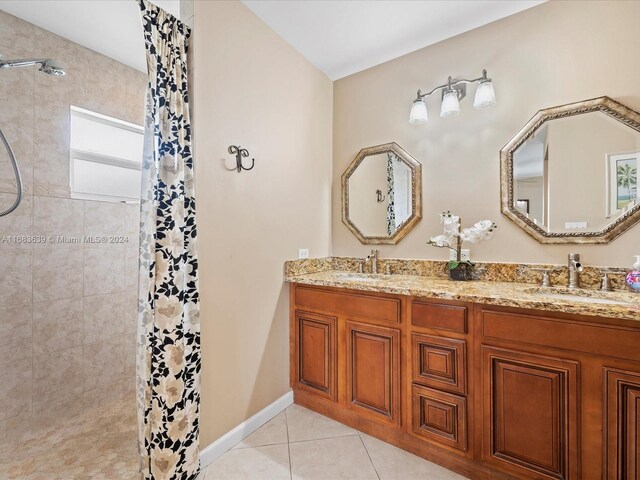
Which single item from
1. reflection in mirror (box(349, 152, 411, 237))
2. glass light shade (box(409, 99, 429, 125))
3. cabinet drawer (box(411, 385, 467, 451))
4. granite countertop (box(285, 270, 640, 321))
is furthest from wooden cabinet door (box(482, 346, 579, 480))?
glass light shade (box(409, 99, 429, 125))

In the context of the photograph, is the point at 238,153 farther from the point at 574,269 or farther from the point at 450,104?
the point at 574,269

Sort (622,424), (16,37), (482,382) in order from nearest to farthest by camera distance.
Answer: (622,424) → (482,382) → (16,37)

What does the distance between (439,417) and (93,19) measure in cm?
311

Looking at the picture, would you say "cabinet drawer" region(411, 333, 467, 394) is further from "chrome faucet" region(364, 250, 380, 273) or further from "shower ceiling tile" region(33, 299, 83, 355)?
"shower ceiling tile" region(33, 299, 83, 355)

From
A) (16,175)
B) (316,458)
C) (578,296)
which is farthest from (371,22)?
(316,458)

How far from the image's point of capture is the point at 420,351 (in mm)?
1689

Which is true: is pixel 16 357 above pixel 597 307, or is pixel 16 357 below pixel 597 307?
below

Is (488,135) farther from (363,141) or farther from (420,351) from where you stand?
(420,351)

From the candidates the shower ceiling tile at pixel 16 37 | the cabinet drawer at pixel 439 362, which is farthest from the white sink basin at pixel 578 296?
the shower ceiling tile at pixel 16 37

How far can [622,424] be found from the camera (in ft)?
3.95

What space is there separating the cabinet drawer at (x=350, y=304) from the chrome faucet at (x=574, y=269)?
38.9 inches

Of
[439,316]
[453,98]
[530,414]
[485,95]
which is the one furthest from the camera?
[453,98]

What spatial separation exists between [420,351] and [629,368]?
83cm

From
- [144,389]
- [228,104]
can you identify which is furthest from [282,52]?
[144,389]
